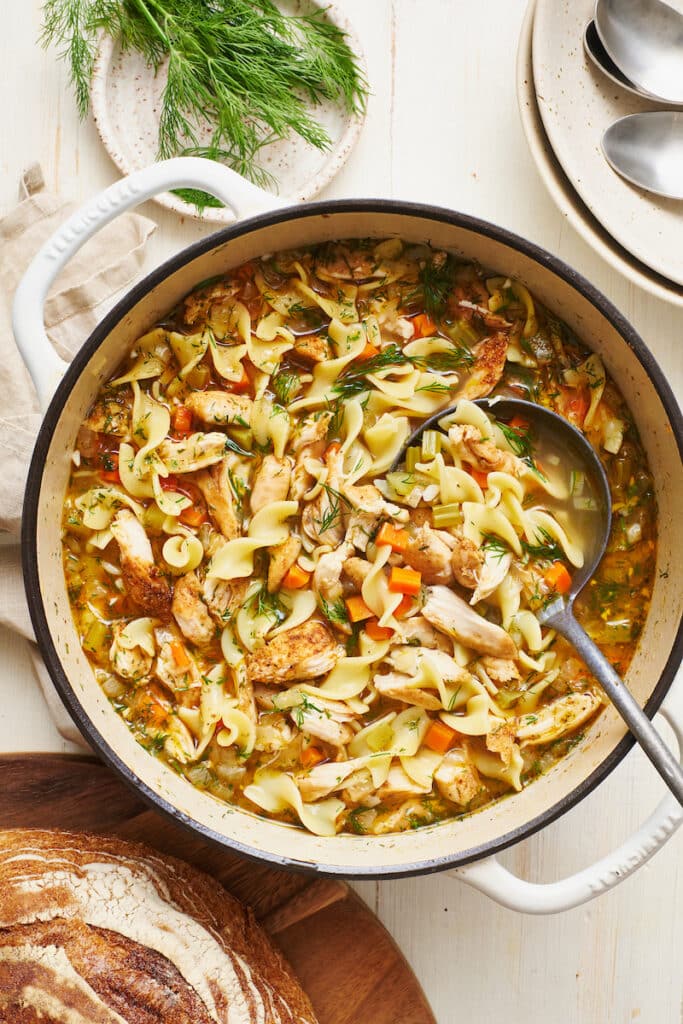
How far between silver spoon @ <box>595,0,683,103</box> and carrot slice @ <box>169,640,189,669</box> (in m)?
3.20

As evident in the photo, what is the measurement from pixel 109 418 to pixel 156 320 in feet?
1.49

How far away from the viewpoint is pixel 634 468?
3.70 m

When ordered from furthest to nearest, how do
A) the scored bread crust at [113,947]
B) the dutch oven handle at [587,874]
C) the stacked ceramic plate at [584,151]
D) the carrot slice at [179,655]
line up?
the stacked ceramic plate at [584,151] < the carrot slice at [179,655] < the scored bread crust at [113,947] < the dutch oven handle at [587,874]

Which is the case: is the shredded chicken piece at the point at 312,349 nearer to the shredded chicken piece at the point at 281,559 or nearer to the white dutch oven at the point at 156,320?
the white dutch oven at the point at 156,320

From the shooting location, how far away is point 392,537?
3.64m

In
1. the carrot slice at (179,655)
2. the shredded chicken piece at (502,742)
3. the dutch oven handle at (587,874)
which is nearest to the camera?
the dutch oven handle at (587,874)

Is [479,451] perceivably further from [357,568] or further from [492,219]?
[492,219]

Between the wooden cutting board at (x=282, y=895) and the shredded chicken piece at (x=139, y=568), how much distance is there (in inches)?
30.7

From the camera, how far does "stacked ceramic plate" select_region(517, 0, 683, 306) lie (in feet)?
12.6

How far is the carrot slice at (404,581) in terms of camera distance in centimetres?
363

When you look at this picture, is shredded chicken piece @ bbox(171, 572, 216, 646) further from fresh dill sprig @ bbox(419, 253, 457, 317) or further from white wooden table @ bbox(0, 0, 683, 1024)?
fresh dill sprig @ bbox(419, 253, 457, 317)

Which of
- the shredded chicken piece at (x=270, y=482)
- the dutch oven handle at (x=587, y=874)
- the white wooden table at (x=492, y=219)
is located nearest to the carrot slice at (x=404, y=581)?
the shredded chicken piece at (x=270, y=482)

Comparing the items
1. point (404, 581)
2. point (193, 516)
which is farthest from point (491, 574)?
point (193, 516)

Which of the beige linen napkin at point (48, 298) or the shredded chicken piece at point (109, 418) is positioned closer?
the shredded chicken piece at point (109, 418)
